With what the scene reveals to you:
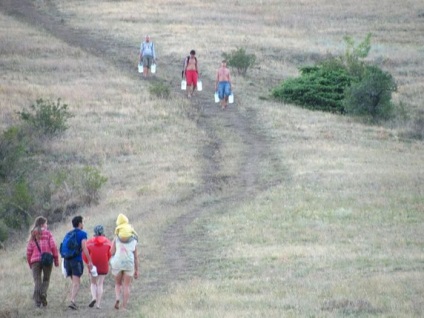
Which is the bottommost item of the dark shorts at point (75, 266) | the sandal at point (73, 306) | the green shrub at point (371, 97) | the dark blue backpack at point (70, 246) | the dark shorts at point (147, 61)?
the sandal at point (73, 306)

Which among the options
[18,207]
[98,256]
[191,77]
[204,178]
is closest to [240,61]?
[191,77]

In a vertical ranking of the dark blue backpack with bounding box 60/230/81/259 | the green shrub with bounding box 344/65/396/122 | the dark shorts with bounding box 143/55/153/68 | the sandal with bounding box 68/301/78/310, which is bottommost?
the sandal with bounding box 68/301/78/310

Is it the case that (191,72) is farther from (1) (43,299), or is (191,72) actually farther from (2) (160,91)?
(1) (43,299)

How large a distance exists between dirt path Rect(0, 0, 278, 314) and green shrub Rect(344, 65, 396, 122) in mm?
4192

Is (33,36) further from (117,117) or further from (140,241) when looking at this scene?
(140,241)

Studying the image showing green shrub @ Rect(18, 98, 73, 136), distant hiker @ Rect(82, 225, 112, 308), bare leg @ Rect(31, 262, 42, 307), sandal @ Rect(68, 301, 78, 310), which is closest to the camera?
distant hiker @ Rect(82, 225, 112, 308)

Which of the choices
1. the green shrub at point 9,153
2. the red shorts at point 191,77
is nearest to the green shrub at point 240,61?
the red shorts at point 191,77

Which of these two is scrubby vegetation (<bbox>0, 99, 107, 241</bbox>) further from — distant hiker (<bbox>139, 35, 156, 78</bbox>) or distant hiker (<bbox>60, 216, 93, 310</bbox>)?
distant hiker (<bbox>60, 216, 93, 310</bbox>)

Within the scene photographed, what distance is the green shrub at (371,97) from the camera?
118 feet

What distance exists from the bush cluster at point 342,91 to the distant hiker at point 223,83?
377 cm

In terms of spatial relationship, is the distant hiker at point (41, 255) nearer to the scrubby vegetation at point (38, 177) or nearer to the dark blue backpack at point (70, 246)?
the dark blue backpack at point (70, 246)

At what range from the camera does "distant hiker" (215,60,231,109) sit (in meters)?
33.6

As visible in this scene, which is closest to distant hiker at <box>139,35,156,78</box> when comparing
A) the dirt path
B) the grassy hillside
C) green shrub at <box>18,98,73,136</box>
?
the dirt path

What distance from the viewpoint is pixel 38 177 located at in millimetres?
28531
